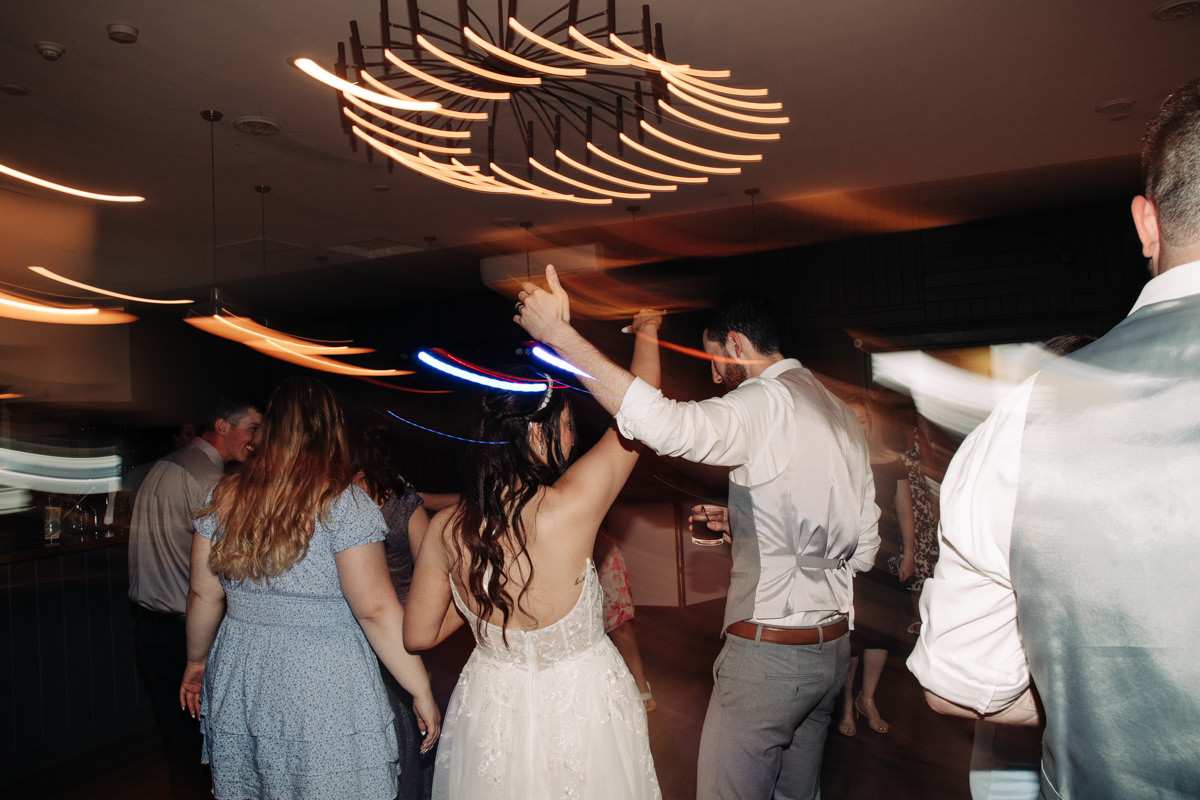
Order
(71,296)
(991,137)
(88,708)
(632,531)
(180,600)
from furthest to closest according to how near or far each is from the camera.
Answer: (71,296) → (632,531) → (991,137) → (88,708) → (180,600)

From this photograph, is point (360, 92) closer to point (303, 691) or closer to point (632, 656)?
point (303, 691)

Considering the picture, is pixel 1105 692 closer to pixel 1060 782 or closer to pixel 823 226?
pixel 1060 782

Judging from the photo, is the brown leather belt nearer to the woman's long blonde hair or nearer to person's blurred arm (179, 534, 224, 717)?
the woman's long blonde hair

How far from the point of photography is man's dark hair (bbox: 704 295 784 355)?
2217 millimetres

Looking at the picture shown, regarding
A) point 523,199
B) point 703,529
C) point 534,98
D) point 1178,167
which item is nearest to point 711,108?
point 534,98

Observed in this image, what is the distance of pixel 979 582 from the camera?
3.26 feet

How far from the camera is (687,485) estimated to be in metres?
6.93

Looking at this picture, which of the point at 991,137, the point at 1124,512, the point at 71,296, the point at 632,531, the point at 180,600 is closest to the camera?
the point at 1124,512

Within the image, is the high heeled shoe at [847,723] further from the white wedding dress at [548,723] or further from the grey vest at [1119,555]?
the grey vest at [1119,555]

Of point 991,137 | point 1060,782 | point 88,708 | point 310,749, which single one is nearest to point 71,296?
point 88,708

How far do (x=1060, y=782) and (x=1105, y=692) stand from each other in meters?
0.16

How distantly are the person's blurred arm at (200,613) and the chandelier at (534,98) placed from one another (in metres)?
1.78

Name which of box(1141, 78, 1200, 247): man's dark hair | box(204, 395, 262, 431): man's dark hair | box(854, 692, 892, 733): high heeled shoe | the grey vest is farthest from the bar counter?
box(1141, 78, 1200, 247): man's dark hair

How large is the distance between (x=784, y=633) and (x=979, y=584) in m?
1.09
